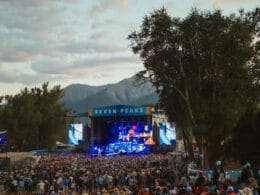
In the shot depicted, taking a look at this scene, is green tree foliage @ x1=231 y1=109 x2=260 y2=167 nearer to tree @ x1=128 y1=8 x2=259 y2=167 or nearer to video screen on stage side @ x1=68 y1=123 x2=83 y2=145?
tree @ x1=128 y1=8 x2=259 y2=167

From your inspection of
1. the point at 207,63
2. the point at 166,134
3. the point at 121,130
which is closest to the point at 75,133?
the point at 121,130

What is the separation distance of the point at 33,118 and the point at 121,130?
19339 millimetres

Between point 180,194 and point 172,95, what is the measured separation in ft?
67.1

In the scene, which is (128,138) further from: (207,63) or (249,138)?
(249,138)

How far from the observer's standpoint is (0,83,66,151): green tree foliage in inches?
2992

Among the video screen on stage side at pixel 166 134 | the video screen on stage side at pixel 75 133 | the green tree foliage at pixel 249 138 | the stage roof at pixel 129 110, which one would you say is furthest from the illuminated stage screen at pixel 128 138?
the green tree foliage at pixel 249 138

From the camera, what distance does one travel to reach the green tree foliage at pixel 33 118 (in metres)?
76.0

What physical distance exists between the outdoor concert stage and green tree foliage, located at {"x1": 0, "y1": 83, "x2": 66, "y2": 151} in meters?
13.2

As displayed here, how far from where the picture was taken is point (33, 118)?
257 ft

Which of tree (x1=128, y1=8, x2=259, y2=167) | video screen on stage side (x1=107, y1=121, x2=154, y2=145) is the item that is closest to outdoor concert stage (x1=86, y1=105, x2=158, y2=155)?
video screen on stage side (x1=107, y1=121, x2=154, y2=145)

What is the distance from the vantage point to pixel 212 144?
99.4 feet

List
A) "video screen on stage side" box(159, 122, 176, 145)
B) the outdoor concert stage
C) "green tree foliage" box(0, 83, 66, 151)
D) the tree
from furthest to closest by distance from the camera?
"green tree foliage" box(0, 83, 66, 151) → "video screen on stage side" box(159, 122, 176, 145) → the outdoor concert stage → the tree

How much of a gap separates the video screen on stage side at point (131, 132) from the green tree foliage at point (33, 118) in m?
17.1

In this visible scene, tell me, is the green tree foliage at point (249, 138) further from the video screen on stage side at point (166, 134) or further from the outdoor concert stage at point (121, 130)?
the video screen on stage side at point (166, 134)
